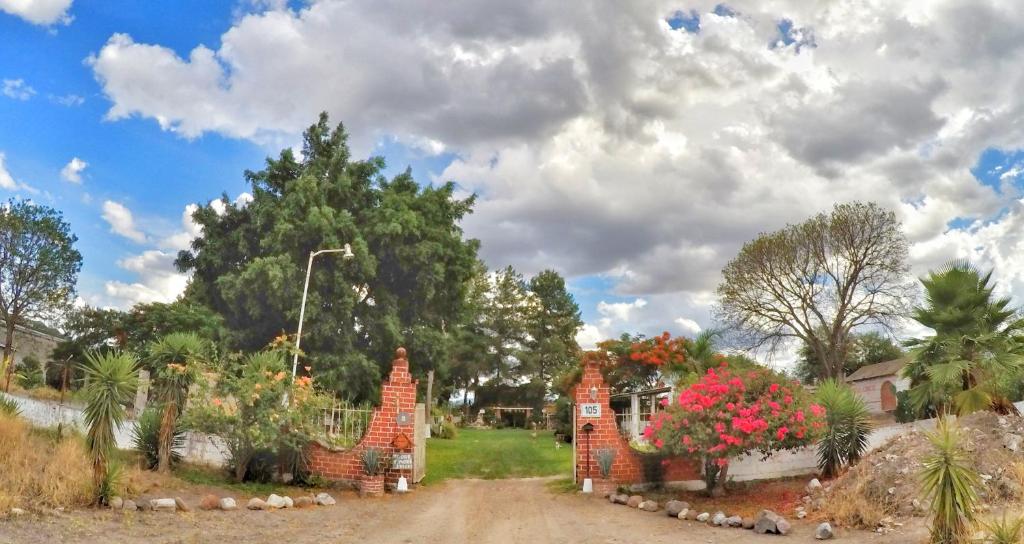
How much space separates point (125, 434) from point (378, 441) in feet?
21.3

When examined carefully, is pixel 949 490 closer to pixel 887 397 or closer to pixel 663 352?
pixel 663 352

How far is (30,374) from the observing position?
3128 centimetres

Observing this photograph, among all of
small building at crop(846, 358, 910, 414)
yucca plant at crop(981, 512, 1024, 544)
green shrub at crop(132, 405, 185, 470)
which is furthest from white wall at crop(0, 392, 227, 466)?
small building at crop(846, 358, 910, 414)

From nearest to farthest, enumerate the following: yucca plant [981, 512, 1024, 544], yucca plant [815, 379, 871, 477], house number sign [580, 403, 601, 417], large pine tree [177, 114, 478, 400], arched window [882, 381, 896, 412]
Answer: yucca plant [981, 512, 1024, 544]
yucca plant [815, 379, 871, 477]
house number sign [580, 403, 601, 417]
large pine tree [177, 114, 478, 400]
arched window [882, 381, 896, 412]

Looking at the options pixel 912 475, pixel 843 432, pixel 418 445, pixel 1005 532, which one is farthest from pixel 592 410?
pixel 1005 532

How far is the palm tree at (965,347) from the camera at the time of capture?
14.0m

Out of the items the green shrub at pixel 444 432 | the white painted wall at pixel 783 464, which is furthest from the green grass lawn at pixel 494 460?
the white painted wall at pixel 783 464

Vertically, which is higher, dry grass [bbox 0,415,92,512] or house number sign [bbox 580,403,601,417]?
house number sign [bbox 580,403,601,417]

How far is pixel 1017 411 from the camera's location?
13984mm

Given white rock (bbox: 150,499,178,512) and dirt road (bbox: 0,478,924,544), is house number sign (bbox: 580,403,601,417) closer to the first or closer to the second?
dirt road (bbox: 0,478,924,544)

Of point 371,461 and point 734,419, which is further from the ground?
point 734,419

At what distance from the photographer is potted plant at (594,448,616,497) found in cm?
1513

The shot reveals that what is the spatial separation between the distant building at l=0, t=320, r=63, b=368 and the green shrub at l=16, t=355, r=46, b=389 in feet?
5.86

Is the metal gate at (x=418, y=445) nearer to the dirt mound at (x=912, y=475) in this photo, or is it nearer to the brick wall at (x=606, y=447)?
the brick wall at (x=606, y=447)
